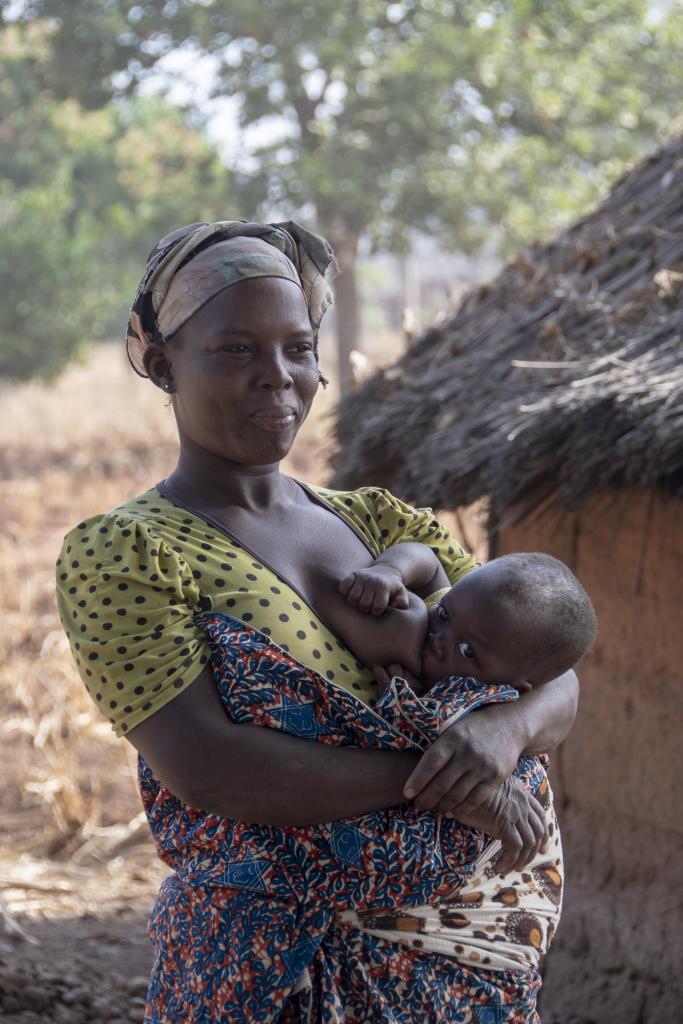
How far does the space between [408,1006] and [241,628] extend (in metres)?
0.59

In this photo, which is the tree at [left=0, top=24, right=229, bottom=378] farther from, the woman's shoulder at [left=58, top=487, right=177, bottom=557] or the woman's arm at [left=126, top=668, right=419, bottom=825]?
the woman's arm at [left=126, top=668, right=419, bottom=825]

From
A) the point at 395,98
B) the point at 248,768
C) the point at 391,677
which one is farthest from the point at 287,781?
the point at 395,98

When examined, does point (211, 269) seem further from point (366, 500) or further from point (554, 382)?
point (554, 382)

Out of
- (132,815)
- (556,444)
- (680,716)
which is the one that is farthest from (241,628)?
(132,815)

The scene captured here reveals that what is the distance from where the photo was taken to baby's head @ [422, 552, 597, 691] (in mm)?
1826

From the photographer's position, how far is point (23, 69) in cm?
1752

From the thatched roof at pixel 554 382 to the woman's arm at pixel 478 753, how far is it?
1.48m

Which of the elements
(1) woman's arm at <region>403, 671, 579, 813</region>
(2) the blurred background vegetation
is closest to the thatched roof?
(1) woman's arm at <region>403, 671, 579, 813</region>

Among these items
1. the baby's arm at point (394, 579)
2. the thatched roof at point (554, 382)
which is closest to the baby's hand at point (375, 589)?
the baby's arm at point (394, 579)

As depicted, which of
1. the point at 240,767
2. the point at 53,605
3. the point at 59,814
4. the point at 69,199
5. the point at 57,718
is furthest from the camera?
the point at 69,199

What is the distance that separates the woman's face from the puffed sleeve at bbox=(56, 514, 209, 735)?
0.70 ft

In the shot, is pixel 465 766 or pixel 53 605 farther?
pixel 53 605

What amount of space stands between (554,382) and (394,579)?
1.97 m

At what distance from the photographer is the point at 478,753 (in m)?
1.71
